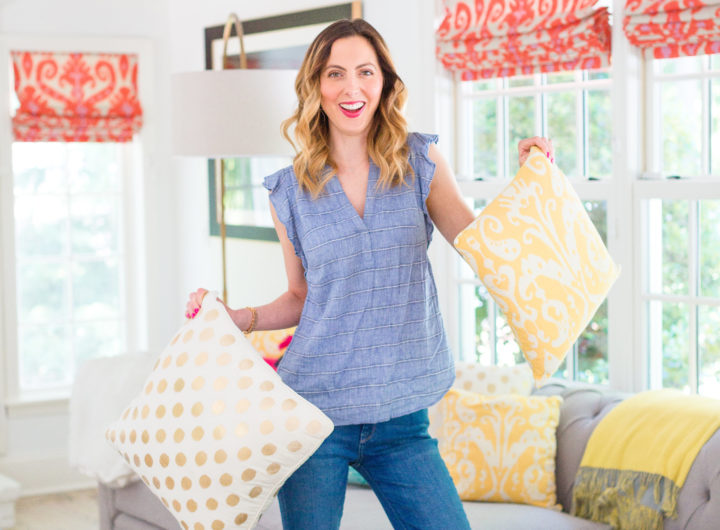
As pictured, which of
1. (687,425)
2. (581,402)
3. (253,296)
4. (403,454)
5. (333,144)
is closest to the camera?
(403,454)

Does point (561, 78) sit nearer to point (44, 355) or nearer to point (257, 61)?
point (257, 61)

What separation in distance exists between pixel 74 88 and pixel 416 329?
147 inches

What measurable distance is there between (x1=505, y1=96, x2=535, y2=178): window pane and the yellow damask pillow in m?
1.01

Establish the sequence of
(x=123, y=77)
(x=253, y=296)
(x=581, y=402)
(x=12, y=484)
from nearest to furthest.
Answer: (x=581, y=402)
(x=12, y=484)
(x=253, y=296)
(x=123, y=77)

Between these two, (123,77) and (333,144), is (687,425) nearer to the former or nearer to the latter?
(333,144)

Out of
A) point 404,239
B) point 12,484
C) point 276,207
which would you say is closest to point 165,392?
point 276,207

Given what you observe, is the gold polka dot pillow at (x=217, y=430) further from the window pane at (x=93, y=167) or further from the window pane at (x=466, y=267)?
the window pane at (x=93, y=167)

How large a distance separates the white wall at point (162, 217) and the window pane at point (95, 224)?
18 centimetres

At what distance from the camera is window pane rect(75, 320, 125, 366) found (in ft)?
17.8

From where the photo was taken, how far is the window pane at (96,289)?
5422 mm

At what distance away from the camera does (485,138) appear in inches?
158

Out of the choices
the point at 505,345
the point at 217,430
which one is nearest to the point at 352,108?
the point at 217,430

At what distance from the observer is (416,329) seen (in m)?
2.04

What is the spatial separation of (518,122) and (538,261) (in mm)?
1891
